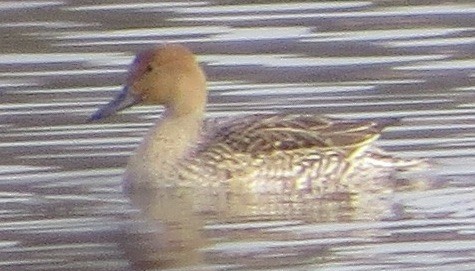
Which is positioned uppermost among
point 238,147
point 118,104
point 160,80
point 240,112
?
point 160,80

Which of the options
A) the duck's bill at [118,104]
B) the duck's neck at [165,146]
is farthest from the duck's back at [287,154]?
the duck's bill at [118,104]

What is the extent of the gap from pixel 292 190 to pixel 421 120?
1349mm

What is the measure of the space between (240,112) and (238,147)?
124cm

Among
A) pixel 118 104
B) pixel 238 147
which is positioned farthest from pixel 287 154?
pixel 118 104

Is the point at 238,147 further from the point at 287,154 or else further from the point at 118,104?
the point at 118,104

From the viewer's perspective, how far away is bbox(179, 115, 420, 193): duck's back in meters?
13.8

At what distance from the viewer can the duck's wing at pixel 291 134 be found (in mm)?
13836

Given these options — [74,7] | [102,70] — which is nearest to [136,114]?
[102,70]

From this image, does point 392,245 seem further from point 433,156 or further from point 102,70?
point 102,70

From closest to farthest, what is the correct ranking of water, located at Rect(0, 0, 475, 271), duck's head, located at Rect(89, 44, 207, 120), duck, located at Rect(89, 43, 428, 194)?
water, located at Rect(0, 0, 475, 271), duck, located at Rect(89, 43, 428, 194), duck's head, located at Rect(89, 44, 207, 120)

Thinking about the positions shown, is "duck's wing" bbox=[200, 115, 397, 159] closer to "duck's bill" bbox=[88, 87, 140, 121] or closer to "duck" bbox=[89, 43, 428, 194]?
"duck" bbox=[89, 43, 428, 194]

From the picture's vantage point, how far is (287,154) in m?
13.9

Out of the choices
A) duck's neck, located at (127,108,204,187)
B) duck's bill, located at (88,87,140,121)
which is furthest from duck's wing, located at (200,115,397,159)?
duck's bill, located at (88,87,140,121)

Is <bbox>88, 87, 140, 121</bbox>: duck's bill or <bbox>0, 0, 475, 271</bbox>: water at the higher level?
<bbox>88, 87, 140, 121</bbox>: duck's bill
